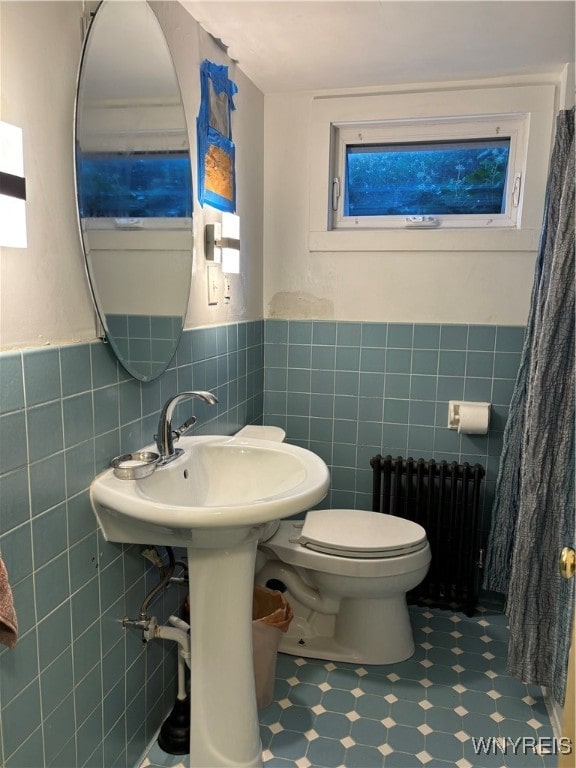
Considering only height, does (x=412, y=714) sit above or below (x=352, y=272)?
below

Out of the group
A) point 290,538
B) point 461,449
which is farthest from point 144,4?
point 461,449

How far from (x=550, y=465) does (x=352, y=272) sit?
1170 millimetres

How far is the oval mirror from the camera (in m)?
1.28

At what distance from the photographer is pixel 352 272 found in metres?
2.47

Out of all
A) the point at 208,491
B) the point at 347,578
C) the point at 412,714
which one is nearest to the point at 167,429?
the point at 208,491

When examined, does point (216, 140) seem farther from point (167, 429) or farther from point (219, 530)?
point (219, 530)

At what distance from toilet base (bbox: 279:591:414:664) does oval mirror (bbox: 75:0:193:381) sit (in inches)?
47.0

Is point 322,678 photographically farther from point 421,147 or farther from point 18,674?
point 421,147

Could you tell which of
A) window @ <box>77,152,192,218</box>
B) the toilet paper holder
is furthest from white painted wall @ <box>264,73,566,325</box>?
window @ <box>77,152,192,218</box>

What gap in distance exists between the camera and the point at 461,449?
246cm

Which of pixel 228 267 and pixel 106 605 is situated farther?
pixel 228 267

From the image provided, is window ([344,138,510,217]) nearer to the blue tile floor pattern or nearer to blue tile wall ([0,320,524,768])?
blue tile wall ([0,320,524,768])

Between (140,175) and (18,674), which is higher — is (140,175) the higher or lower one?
the higher one

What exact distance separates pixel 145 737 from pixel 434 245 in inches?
80.1
